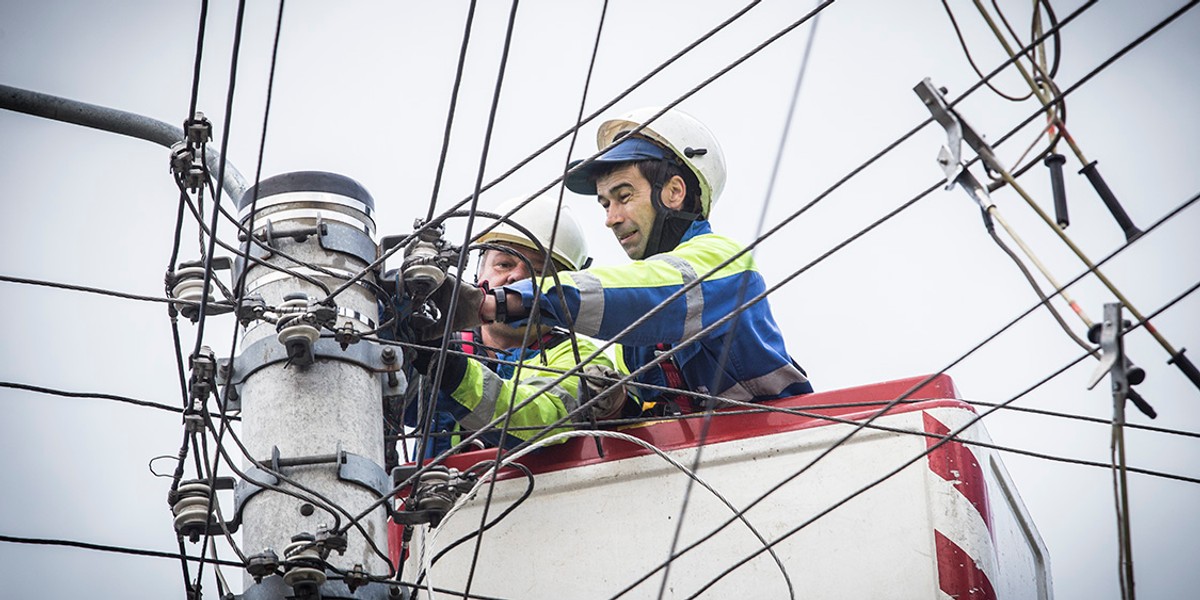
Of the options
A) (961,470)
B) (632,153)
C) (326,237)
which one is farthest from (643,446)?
(632,153)

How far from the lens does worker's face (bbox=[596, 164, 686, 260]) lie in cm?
629

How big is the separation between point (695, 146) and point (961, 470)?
7.26ft

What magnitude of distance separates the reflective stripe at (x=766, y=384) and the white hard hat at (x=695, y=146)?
44.3 inches

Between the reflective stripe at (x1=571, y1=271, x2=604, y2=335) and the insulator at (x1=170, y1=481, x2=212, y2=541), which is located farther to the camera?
the reflective stripe at (x1=571, y1=271, x2=604, y2=335)

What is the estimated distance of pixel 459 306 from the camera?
181 inches

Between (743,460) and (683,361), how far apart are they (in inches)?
28.9

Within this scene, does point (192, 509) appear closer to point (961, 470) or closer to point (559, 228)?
point (961, 470)

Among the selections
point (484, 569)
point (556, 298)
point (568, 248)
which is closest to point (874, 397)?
point (556, 298)

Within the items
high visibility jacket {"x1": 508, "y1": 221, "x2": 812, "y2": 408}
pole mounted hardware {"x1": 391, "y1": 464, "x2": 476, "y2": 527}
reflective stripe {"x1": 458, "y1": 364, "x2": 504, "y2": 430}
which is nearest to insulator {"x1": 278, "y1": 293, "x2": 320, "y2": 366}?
→ pole mounted hardware {"x1": 391, "y1": 464, "x2": 476, "y2": 527}

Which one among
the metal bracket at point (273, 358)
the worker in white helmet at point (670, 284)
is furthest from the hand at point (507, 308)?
the metal bracket at point (273, 358)

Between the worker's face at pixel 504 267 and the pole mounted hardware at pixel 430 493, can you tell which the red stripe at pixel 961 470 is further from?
the worker's face at pixel 504 267

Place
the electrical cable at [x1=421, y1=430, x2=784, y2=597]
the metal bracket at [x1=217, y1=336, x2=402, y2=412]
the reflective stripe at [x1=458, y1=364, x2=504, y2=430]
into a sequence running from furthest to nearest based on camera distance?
the reflective stripe at [x1=458, y1=364, x2=504, y2=430]
the electrical cable at [x1=421, y1=430, x2=784, y2=597]
the metal bracket at [x1=217, y1=336, x2=402, y2=412]

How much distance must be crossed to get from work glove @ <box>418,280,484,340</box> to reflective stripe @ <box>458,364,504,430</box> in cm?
88

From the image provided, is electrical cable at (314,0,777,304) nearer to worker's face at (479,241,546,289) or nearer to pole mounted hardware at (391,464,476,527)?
pole mounted hardware at (391,464,476,527)
